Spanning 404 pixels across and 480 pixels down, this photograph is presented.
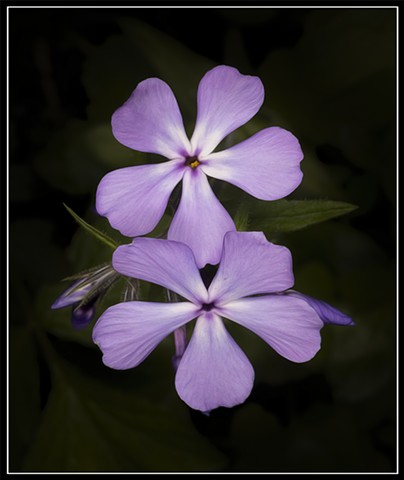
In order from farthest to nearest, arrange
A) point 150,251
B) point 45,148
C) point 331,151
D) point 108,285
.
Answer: point 331,151
point 45,148
point 108,285
point 150,251

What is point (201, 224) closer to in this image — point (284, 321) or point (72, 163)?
point (284, 321)

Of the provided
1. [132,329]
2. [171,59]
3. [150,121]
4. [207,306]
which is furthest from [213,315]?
[171,59]

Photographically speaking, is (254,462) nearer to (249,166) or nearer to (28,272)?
(28,272)

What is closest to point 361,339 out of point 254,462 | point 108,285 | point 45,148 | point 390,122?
point 254,462

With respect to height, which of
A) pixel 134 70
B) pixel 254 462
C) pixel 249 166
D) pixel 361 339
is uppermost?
pixel 134 70

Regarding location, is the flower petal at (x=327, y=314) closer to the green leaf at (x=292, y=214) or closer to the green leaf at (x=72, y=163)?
the green leaf at (x=292, y=214)

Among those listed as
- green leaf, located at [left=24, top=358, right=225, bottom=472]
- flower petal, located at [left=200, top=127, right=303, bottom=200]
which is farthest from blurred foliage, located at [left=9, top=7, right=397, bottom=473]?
flower petal, located at [left=200, top=127, right=303, bottom=200]

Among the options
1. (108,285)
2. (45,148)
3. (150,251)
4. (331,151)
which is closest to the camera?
(150,251)
